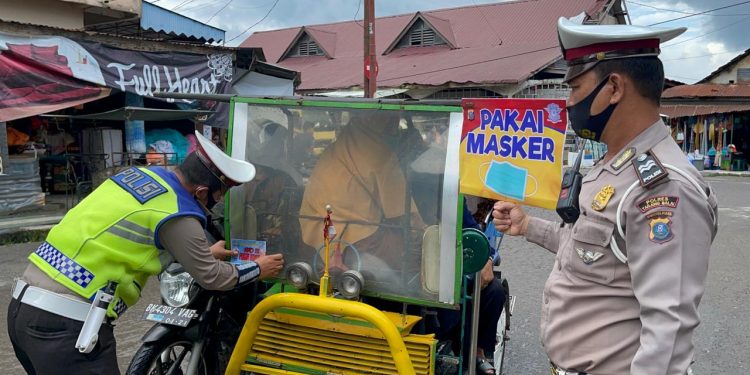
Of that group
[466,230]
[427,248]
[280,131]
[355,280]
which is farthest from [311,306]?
[280,131]

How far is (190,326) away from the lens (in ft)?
10.2

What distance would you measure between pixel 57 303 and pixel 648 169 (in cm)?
230

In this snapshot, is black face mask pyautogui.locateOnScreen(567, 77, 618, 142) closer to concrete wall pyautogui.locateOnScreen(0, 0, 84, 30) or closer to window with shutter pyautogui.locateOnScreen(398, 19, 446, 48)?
concrete wall pyautogui.locateOnScreen(0, 0, 84, 30)

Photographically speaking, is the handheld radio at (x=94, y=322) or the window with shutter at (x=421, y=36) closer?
the handheld radio at (x=94, y=322)

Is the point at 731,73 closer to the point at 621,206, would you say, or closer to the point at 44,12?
the point at 44,12

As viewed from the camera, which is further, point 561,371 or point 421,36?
point 421,36

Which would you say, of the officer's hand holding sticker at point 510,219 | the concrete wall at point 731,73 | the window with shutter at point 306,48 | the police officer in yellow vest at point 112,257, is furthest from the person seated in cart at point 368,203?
the concrete wall at point 731,73

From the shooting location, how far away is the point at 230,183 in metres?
2.87

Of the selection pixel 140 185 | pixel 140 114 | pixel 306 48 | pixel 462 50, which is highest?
pixel 306 48

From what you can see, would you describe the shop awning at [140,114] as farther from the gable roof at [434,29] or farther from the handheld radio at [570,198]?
the gable roof at [434,29]

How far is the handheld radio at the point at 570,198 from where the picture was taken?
193 cm

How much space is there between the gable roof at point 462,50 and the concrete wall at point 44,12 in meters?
14.2

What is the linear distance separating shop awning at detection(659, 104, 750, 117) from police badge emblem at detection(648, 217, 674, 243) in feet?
79.2

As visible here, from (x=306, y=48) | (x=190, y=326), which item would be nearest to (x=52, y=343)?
(x=190, y=326)
